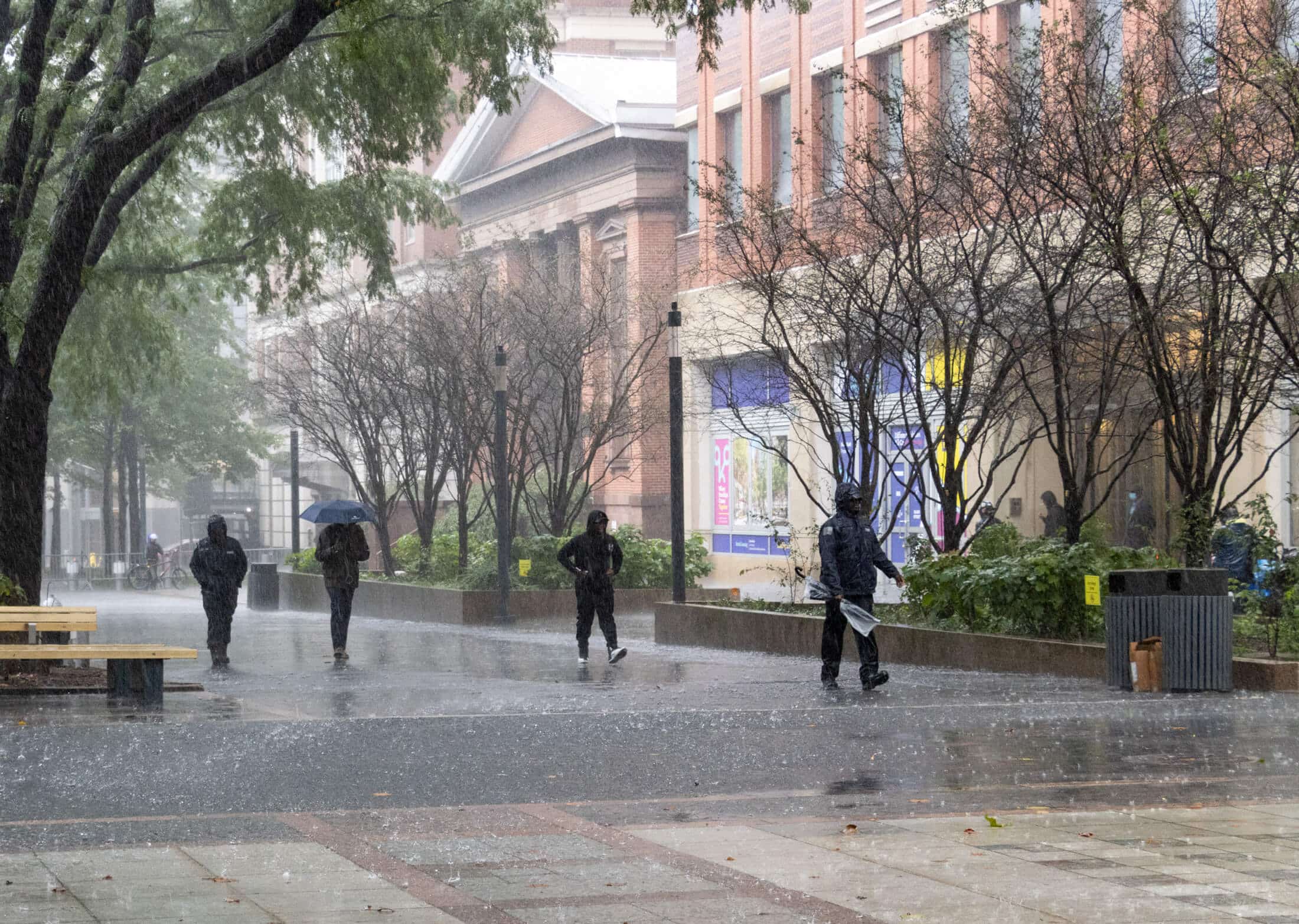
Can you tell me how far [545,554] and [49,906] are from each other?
23675 mm

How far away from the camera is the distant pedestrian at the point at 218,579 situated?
66.3 ft

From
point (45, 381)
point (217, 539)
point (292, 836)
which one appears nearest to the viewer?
point (292, 836)

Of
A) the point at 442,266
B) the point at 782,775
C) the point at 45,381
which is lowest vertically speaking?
the point at 782,775

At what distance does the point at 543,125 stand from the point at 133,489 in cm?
1571

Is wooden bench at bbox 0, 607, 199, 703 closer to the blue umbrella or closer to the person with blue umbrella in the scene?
the person with blue umbrella

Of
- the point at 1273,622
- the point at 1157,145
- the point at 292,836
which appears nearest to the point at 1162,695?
the point at 1273,622

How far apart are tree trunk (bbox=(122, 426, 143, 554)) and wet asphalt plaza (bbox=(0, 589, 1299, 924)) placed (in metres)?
39.1

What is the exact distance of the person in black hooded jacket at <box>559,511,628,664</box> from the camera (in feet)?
62.9

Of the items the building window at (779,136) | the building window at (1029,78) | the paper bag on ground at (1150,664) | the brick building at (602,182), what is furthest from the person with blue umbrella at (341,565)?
the brick building at (602,182)

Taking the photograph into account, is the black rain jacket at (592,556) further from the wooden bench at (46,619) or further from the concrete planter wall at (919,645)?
the wooden bench at (46,619)

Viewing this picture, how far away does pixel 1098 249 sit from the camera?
1748cm

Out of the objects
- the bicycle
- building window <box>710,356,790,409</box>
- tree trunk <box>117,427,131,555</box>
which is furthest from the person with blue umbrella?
tree trunk <box>117,427,131,555</box>

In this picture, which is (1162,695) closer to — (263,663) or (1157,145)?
(1157,145)

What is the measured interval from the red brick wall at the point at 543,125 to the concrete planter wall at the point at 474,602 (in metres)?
18.4
